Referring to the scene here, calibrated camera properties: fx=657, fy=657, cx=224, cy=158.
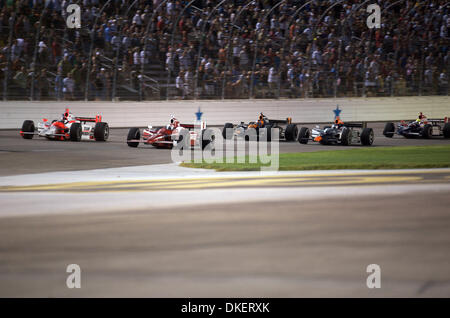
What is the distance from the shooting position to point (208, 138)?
60.0ft

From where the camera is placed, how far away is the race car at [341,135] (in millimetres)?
20703

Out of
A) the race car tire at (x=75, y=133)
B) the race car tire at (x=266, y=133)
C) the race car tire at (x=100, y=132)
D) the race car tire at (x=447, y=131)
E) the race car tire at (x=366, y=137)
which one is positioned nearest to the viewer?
the race car tire at (x=366, y=137)

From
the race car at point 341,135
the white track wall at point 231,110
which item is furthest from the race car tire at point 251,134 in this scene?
the white track wall at point 231,110

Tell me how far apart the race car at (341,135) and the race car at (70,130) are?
21.2ft

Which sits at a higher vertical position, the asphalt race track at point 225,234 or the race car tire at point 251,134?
the race car tire at point 251,134

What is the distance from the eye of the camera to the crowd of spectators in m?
26.6

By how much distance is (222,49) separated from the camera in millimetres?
30859

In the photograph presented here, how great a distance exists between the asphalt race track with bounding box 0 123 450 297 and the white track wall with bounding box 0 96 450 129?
15.3m

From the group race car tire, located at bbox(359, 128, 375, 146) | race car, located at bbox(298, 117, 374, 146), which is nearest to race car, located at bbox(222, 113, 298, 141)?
race car, located at bbox(298, 117, 374, 146)

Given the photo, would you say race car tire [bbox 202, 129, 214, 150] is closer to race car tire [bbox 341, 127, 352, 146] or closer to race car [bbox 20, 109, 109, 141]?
race car [bbox 20, 109, 109, 141]

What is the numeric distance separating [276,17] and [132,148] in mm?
16490

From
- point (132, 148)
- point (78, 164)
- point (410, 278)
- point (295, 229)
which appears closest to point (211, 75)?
point (132, 148)

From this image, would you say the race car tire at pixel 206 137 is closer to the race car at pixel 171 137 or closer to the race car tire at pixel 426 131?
the race car at pixel 171 137

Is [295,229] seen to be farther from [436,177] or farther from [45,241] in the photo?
[436,177]
